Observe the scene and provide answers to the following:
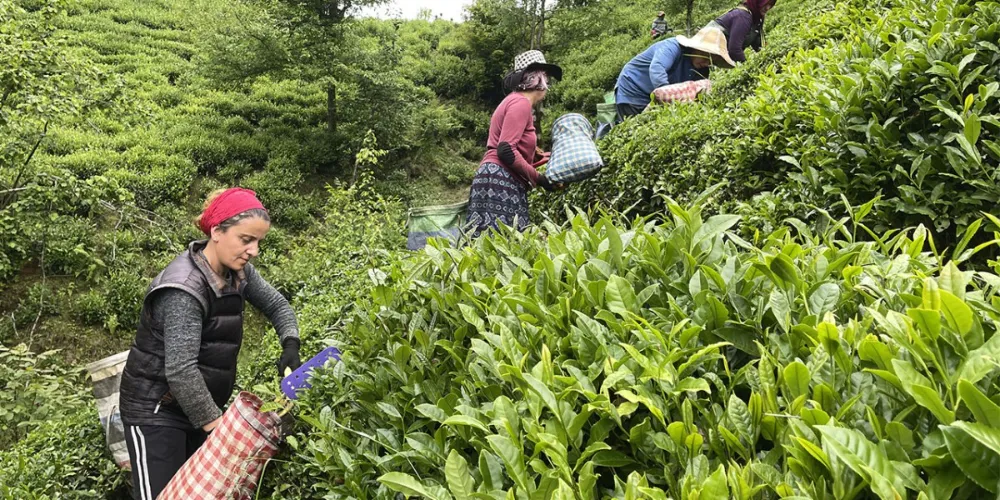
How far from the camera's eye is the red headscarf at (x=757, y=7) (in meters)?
6.09

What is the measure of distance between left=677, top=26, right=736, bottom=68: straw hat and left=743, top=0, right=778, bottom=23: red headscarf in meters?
0.49

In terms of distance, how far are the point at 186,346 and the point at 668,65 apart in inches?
192

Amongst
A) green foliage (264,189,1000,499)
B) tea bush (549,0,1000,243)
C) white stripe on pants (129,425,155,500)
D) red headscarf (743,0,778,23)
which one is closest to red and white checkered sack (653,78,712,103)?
red headscarf (743,0,778,23)

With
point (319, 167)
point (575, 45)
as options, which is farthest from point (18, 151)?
point (575, 45)

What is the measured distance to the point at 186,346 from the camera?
2.54m

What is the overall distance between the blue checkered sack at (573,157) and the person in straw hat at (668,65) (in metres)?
1.46

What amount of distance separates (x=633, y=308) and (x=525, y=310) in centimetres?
34

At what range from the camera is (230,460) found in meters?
2.22

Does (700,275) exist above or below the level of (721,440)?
above

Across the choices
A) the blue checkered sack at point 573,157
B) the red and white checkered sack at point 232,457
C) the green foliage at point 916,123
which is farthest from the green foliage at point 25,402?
the green foliage at point 916,123

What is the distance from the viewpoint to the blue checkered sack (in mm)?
4336

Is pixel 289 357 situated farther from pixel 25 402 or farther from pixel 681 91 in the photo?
pixel 681 91

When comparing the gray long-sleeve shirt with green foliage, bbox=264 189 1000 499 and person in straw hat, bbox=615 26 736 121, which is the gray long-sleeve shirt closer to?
green foliage, bbox=264 189 1000 499

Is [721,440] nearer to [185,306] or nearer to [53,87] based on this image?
[185,306]
